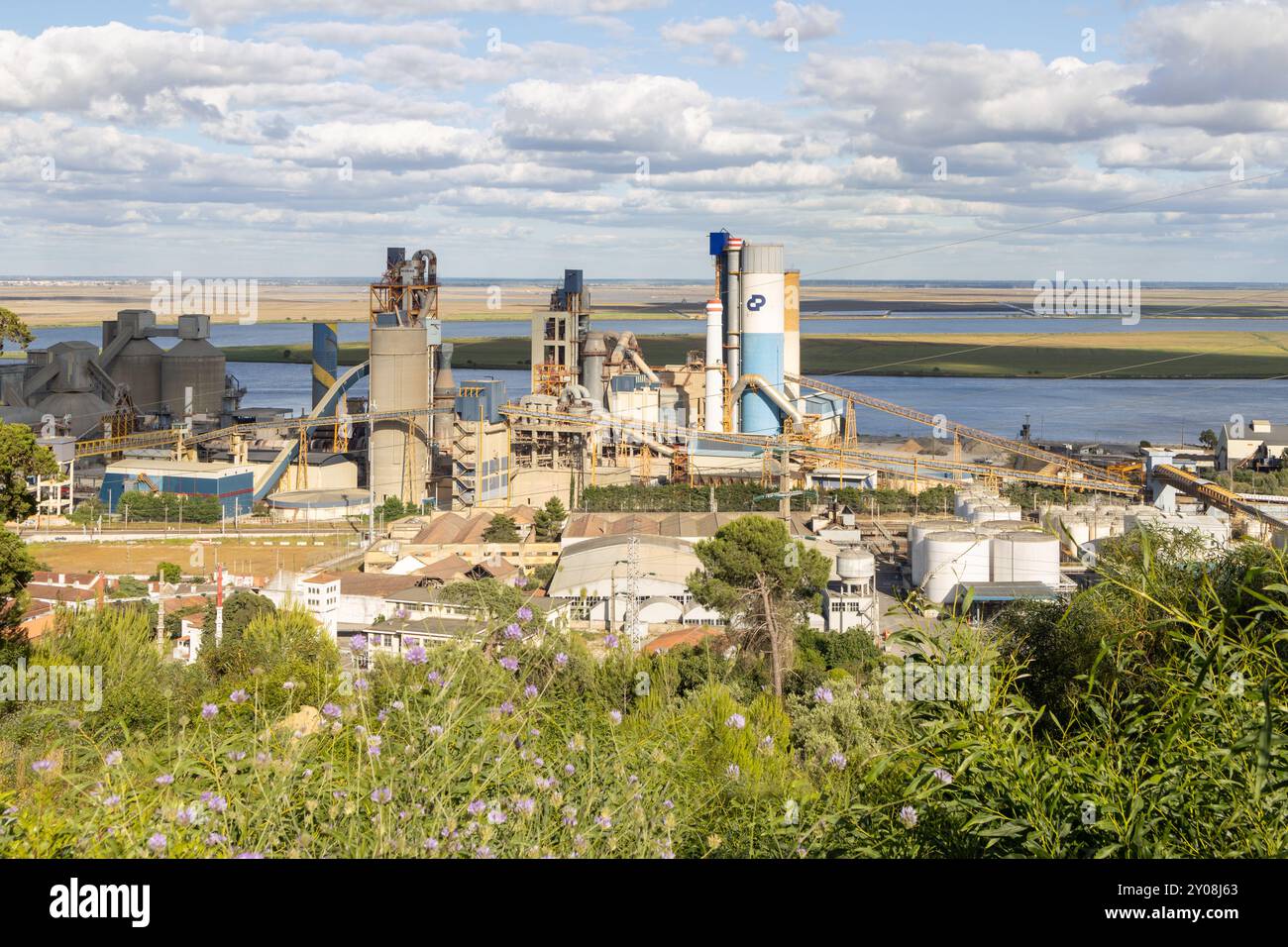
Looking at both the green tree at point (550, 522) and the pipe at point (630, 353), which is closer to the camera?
the green tree at point (550, 522)

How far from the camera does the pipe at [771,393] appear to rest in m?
22.8

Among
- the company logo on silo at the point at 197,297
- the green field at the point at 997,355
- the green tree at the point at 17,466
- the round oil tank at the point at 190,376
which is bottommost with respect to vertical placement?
the green tree at the point at 17,466

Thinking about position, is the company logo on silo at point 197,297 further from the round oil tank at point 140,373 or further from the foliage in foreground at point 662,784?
the foliage in foreground at point 662,784

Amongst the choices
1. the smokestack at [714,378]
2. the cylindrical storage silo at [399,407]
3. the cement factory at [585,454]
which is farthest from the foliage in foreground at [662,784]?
the smokestack at [714,378]

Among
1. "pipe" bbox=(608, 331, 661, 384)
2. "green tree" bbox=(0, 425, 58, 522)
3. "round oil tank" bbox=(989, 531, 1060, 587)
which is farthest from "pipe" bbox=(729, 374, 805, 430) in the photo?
"green tree" bbox=(0, 425, 58, 522)

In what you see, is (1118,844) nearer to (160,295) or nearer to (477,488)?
(477,488)

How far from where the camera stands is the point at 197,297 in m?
47.7

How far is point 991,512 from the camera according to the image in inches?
592

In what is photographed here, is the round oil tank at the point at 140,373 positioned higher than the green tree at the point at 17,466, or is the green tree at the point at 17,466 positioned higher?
Answer: the round oil tank at the point at 140,373

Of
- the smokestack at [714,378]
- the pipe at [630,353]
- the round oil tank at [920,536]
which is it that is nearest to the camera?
the round oil tank at [920,536]

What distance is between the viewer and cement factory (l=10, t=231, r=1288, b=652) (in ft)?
43.3

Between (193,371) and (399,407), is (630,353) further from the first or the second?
(193,371)

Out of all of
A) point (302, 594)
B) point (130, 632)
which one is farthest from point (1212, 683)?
point (302, 594)

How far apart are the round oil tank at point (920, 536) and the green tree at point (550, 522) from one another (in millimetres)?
4308
